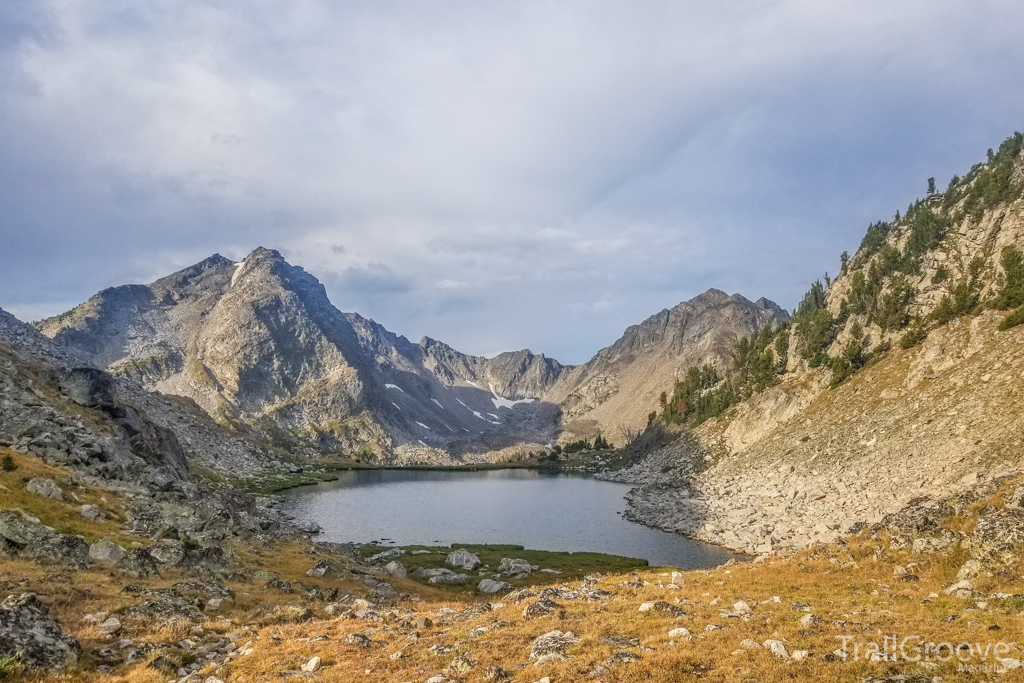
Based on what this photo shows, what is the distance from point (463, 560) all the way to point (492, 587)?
11.5m

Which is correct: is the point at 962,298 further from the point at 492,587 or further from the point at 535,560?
the point at 492,587

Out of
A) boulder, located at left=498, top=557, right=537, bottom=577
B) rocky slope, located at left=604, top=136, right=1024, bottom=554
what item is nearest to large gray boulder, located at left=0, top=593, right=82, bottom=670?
rocky slope, located at left=604, top=136, right=1024, bottom=554

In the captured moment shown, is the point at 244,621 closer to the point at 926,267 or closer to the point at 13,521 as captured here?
the point at 13,521

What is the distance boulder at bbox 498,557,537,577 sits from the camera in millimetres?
56562

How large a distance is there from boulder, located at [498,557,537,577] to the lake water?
17.4m

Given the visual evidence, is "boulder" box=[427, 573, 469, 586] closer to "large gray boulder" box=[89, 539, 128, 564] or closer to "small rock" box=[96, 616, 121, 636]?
"large gray boulder" box=[89, 539, 128, 564]

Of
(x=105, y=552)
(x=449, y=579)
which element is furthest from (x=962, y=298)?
(x=105, y=552)

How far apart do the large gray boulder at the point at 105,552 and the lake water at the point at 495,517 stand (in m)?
52.0

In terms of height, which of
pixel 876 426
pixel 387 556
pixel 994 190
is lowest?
pixel 387 556

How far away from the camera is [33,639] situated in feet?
48.9

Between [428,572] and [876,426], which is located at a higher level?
[876,426]

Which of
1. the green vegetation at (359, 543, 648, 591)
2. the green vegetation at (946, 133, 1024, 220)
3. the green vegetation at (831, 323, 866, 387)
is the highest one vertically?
the green vegetation at (946, 133, 1024, 220)

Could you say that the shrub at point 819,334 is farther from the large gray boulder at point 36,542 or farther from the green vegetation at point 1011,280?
the large gray boulder at point 36,542

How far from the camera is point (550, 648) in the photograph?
1462 centimetres
